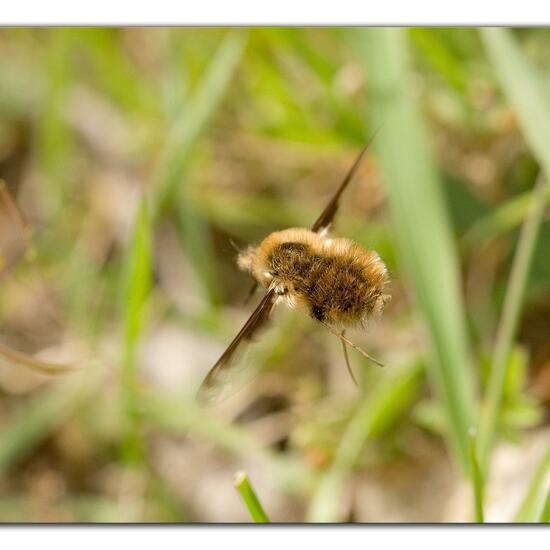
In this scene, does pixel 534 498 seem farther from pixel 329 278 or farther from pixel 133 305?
pixel 133 305

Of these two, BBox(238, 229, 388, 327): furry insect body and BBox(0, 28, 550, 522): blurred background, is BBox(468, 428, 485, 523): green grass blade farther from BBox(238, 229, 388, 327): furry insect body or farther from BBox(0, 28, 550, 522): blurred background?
BBox(238, 229, 388, 327): furry insect body

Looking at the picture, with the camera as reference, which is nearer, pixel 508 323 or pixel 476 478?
pixel 476 478

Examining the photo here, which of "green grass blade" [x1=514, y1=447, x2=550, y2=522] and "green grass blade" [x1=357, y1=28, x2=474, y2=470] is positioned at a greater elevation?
"green grass blade" [x1=357, y1=28, x2=474, y2=470]

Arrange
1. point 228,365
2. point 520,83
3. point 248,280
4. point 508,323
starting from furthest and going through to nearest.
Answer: point 248,280
point 520,83
point 508,323
point 228,365

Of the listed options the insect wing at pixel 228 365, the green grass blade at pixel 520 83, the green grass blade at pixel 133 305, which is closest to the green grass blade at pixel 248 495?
the insect wing at pixel 228 365

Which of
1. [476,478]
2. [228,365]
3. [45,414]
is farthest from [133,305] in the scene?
[476,478]

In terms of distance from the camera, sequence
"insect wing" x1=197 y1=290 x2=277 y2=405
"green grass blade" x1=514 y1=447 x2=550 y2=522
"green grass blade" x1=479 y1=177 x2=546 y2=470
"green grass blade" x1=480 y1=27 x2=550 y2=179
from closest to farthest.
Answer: "insect wing" x1=197 y1=290 x2=277 y2=405, "green grass blade" x1=514 y1=447 x2=550 y2=522, "green grass blade" x1=479 y1=177 x2=546 y2=470, "green grass blade" x1=480 y1=27 x2=550 y2=179

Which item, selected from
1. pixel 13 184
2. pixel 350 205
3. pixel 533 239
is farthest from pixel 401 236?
pixel 13 184

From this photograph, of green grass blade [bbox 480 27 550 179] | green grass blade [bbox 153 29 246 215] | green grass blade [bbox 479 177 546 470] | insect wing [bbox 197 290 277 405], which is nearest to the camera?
insect wing [bbox 197 290 277 405]

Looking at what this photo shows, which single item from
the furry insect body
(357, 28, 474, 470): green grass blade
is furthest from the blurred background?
the furry insect body
